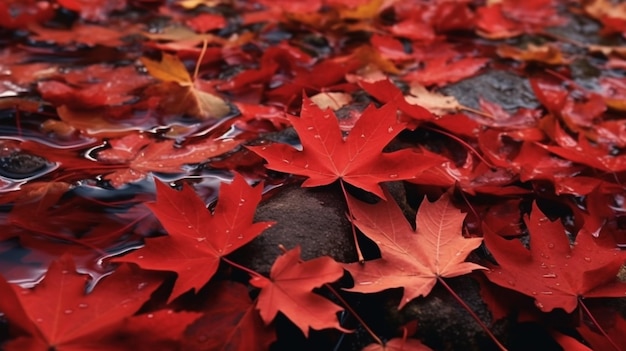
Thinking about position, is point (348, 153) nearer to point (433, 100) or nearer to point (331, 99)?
point (331, 99)

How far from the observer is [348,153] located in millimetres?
1010

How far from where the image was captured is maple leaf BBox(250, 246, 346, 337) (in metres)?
0.77

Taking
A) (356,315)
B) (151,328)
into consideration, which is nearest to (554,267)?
(356,315)

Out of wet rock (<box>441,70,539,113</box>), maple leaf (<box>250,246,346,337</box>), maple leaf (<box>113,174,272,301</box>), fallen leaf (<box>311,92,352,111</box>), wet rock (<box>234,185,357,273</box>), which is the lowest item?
wet rock (<box>441,70,539,113</box>)

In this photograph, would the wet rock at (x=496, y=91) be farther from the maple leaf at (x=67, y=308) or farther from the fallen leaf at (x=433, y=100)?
the maple leaf at (x=67, y=308)

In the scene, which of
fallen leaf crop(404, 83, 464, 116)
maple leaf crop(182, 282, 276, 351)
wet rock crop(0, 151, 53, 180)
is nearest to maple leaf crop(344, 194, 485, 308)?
maple leaf crop(182, 282, 276, 351)

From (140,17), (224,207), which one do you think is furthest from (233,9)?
(224,207)

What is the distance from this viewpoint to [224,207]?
0.91m

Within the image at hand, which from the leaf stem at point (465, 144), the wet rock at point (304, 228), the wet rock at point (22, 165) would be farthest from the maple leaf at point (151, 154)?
the leaf stem at point (465, 144)

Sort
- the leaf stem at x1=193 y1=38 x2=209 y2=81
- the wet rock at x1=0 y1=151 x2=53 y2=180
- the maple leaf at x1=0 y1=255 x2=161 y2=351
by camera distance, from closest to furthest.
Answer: the maple leaf at x1=0 y1=255 x2=161 y2=351
the wet rock at x1=0 y1=151 x2=53 y2=180
the leaf stem at x1=193 y1=38 x2=209 y2=81

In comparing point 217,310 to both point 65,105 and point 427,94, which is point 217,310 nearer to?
point 65,105

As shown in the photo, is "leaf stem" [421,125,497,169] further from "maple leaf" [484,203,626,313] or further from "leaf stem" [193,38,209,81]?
"leaf stem" [193,38,209,81]

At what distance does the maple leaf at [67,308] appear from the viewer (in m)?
0.71

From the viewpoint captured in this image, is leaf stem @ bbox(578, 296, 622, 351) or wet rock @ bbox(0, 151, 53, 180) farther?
wet rock @ bbox(0, 151, 53, 180)
